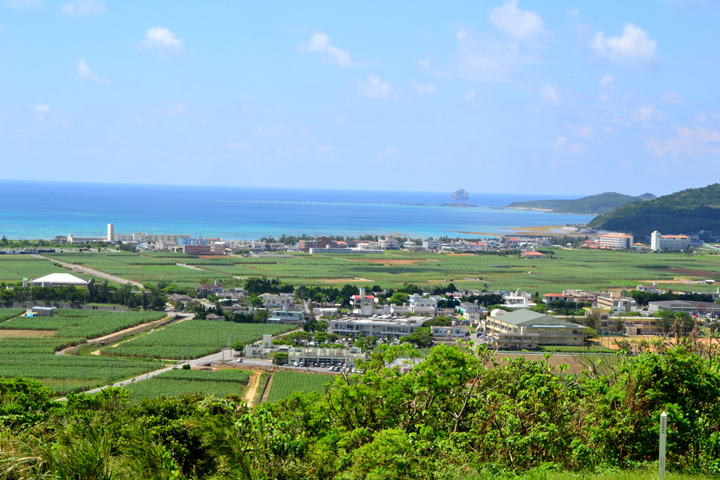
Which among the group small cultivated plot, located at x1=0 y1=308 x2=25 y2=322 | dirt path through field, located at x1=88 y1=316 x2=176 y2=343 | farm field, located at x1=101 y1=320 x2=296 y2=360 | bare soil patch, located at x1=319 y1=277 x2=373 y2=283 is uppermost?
small cultivated plot, located at x1=0 y1=308 x2=25 y2=322

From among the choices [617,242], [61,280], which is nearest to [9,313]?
[61,280]

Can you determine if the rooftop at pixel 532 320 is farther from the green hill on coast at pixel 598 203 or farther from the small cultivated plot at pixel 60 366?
the green hill on coast at pixel 598 203

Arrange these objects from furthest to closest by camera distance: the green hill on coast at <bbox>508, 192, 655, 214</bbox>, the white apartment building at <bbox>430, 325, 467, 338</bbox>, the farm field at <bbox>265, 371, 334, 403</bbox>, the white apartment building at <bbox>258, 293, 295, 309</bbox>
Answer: the green hill on coast at <bbox>508, 192, 655, 214</bbox> → the white apartment building at <bbox>258, 293, 295, 309</bbox> → the white apartment building at <bbox>430, 325, 467, 338</bbox> → the farm field at <bbox>265, 371, 334, 403</bbox>

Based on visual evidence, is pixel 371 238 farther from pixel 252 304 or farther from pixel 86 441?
pixel 86 441

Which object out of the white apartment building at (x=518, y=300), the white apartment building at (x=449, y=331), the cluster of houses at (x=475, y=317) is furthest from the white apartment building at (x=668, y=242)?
the white apartment building at (x=449, y=331)

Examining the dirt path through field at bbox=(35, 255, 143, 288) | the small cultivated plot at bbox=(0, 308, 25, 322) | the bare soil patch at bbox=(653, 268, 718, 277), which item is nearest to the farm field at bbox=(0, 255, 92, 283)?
the dirt path through field at bbox=(35, 255, 143, 288)

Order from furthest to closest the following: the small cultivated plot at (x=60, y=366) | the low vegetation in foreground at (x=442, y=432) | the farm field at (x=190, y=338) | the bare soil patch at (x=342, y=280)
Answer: the bare soil patch at (x=342, y=280), the farm field at (x=190, y=338), the small cultivated plot at (x=60, y=366), the low vegetation in foreground at (x=442, y=432)

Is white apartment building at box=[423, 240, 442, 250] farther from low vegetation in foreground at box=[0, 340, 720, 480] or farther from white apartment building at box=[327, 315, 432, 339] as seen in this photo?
low vegetation in foreground at box=[0, 340, 720, 480]
